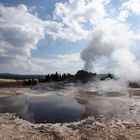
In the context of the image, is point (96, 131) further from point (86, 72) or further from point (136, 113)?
point (86, 72)

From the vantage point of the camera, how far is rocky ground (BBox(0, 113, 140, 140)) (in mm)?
14945

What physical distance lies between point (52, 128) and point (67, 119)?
3.44 m

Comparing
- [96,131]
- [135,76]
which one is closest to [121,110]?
[96,131]

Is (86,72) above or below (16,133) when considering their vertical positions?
above

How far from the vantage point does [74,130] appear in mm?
16547

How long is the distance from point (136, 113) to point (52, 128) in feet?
28.8

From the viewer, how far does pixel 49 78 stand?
3189 inches

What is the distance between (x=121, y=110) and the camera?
2394cm

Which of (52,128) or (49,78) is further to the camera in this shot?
(49,78)

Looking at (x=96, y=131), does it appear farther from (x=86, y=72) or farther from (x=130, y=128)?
(x=86, y=72)

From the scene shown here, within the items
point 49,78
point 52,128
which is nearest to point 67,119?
point 52,128

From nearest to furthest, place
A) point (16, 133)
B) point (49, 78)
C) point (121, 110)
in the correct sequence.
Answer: point (16, 133)
point (121, 110)
point (49, 78)

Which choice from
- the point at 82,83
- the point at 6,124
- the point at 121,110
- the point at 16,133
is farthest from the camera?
the point at 82,83

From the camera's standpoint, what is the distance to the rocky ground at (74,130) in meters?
14.9
